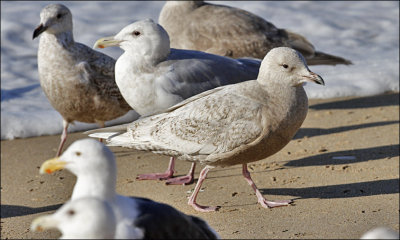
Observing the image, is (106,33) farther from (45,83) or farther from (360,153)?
(360,153)

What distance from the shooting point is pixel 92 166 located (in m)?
3.31

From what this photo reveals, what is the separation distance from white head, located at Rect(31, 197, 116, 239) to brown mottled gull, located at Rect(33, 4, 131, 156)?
4.22 metres

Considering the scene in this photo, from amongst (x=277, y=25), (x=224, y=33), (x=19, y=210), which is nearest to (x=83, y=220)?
(x=19, y=210)

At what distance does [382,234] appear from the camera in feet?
9.05

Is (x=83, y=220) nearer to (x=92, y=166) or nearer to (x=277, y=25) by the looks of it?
(x=92, y=166)

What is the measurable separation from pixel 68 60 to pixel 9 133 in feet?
5.29

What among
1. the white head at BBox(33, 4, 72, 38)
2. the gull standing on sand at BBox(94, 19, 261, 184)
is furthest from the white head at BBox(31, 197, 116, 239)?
the white head at BBox(33, 4, 72, 38)

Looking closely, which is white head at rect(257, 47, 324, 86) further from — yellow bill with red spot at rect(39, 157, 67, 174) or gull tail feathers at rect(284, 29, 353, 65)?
gull tail feathers at rect(284, 29, 353, 65)

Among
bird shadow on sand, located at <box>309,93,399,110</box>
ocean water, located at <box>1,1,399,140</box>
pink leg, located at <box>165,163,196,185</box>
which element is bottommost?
ocean water, located at <box>1,1,399,140</box>

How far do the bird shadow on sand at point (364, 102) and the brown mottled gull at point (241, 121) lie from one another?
3584 millimetres

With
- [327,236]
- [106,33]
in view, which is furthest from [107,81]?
[106,33]

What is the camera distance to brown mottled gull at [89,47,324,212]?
508 centimetres

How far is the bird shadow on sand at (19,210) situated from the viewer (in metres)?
5.59

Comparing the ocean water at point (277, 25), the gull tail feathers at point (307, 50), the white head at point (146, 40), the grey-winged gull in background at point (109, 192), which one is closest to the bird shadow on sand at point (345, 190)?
the white head at point (146, 40)
